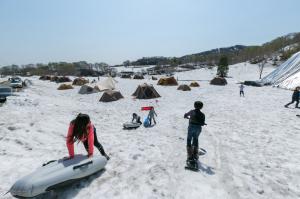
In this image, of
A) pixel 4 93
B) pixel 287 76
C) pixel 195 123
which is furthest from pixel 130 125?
pixel 287 76

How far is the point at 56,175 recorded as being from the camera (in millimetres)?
6594

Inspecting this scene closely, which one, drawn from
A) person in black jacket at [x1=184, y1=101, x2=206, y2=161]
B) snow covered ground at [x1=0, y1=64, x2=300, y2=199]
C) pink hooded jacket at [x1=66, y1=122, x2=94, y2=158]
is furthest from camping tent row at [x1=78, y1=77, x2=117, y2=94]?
person in black jacket at [x1=184, y1=101, x2=206, y2=161]

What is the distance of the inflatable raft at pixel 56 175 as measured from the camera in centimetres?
610

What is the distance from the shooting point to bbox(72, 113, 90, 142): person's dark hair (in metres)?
7.77

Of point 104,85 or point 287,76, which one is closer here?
point 104,85

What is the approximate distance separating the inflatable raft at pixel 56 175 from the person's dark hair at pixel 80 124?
71 cm

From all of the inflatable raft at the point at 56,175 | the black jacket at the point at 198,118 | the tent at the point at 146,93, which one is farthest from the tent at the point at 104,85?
the inflatable raft at the point at 56,175

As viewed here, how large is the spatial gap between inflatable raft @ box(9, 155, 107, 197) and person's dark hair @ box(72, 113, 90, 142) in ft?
2.33

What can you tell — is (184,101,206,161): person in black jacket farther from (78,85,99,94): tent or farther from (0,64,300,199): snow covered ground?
(78,85,99,94): tent

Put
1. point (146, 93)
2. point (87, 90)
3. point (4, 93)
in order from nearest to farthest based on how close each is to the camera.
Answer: point (4, 93)
point (146, 93)
point (87, 90)

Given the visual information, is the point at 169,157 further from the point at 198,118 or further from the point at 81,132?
the point at 81,132

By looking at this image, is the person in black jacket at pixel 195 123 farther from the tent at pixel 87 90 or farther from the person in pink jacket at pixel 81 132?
the tent at pixel 87 90

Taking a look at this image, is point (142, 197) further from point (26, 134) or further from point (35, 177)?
point (26, 134)

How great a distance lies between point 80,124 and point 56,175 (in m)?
1.75
